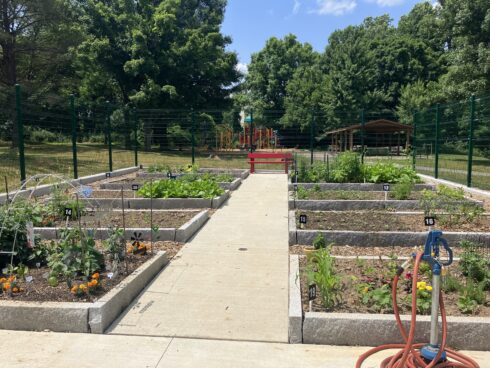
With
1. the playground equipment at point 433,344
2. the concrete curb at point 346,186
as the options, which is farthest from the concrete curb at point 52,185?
the concrete curb at point 346,186

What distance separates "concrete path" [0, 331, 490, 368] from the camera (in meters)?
3.12

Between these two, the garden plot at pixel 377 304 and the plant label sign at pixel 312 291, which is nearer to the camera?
the garden plot at pixel 377 304

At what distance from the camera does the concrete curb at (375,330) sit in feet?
11.0

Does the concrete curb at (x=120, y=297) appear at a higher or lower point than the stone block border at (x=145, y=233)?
lower

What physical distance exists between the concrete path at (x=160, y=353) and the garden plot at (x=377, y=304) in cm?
13

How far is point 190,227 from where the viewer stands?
6715 mm

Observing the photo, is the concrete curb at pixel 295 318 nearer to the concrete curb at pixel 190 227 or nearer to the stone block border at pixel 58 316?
the stone block border at pixel 58 316

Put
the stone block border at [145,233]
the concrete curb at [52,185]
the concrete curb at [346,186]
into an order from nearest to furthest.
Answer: the stone block border at [145,233] < the concrete curb at [52,185] < the concrete curb at [346,186]

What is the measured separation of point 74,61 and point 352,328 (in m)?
27.9

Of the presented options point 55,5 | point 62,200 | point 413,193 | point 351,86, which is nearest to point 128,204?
point 62,200

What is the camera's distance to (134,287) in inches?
171

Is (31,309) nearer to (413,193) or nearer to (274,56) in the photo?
(413,193)

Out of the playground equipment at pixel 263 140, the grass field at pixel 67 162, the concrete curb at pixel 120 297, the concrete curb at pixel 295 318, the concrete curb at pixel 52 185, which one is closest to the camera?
the concrete curb at pixel 295 318

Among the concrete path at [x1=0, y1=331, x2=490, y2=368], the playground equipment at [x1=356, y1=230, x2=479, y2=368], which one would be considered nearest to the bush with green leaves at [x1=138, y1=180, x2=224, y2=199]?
the concrete path at [x1=0, y1=331, x2=490, y2=368]
